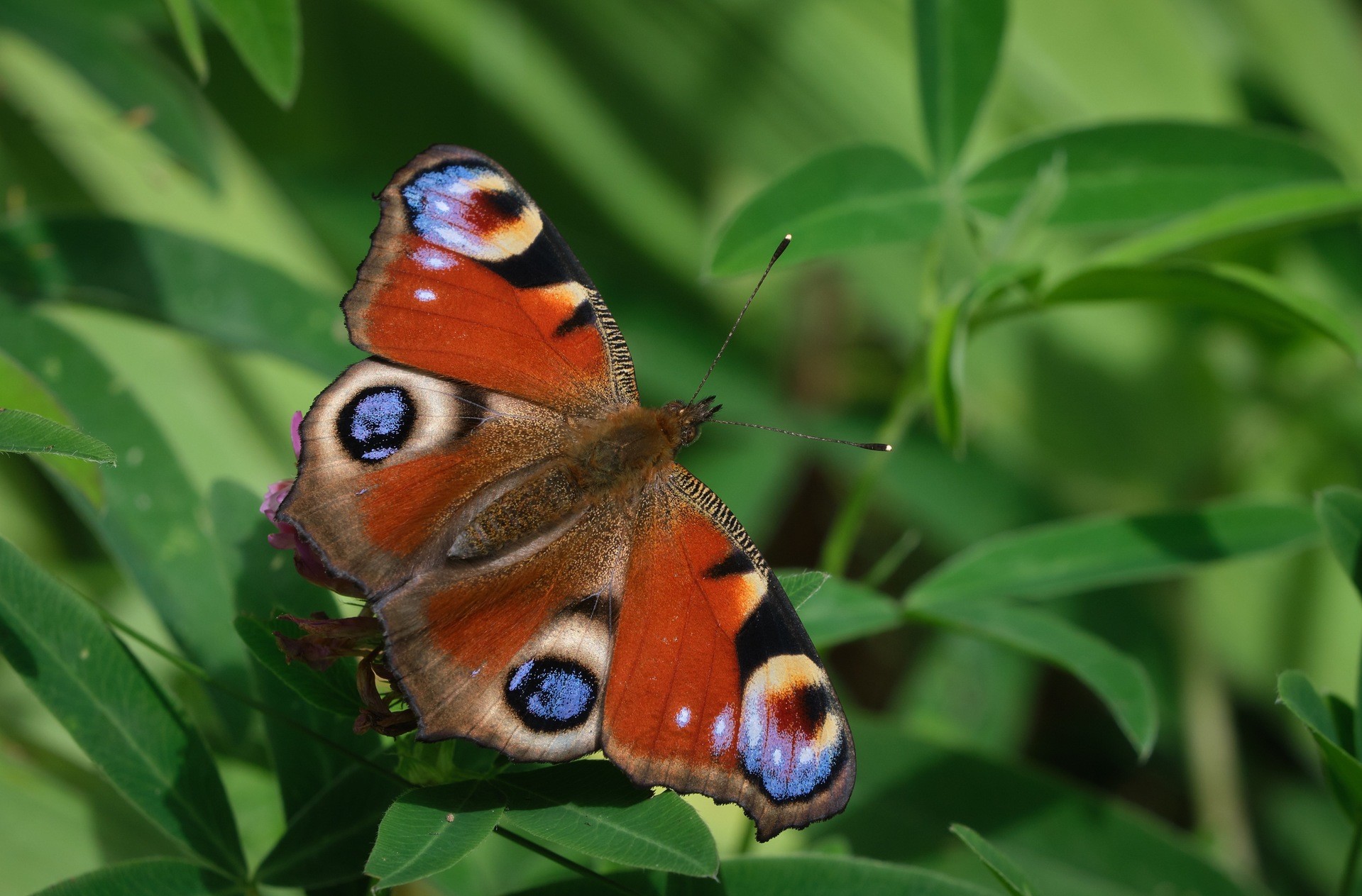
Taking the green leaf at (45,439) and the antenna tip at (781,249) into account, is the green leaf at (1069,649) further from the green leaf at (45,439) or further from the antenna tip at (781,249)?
the green leaf at (45,439)

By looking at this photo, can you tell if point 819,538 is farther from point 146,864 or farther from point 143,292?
point 146,864

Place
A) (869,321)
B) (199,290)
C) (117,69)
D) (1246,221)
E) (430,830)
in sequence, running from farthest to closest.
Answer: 1. (869,321)
2. (117,69)
3. (199,290)
4. (1246,221)
5. (430,830)

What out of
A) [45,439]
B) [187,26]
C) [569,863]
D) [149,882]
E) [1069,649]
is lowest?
[149,882]

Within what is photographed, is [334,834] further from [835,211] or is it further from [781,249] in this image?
[835,211]

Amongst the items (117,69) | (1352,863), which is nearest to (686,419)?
(1352,863)

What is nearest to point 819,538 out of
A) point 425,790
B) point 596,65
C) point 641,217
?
point 641,217

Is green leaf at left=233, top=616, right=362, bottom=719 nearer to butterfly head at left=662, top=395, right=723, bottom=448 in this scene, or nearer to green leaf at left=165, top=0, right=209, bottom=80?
butterfly head at left=662, top=395, right=723, bottom=448

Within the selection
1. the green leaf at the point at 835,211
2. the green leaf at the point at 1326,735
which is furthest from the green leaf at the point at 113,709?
the green leaf at the point at 1326,735

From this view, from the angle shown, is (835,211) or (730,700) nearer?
(730,700)
